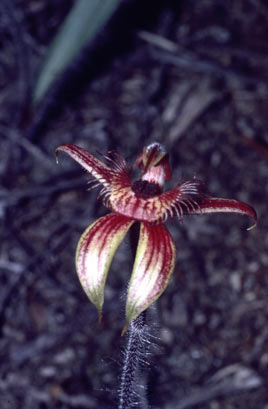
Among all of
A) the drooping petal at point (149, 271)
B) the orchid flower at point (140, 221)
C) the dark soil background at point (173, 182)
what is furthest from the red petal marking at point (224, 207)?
the dark soil background at point (173, 182)

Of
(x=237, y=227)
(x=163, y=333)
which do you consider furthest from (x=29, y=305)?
(x=237, y=227)

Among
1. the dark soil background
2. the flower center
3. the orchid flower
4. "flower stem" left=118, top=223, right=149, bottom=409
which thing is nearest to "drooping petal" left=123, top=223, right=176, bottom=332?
the orchid flower

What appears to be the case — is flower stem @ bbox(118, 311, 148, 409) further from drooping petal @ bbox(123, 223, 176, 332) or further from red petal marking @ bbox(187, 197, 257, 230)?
red petal marking @ bbox(187, 197, 257, 230)

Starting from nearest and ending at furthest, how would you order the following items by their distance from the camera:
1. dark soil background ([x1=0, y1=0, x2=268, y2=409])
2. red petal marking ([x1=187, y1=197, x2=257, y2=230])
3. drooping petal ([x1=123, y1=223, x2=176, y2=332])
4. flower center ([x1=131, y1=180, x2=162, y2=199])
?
drooping petal ([x1=123, y1=223, x2=176, y2=332]) → red petal marking ([x1=187, y1=197, x2=257, y2=230]) → flower center ([x1=131, y1=180, x2=162, y2=199]) → dark soil background ([x1=0, y1=0, x2=268, y2=409])

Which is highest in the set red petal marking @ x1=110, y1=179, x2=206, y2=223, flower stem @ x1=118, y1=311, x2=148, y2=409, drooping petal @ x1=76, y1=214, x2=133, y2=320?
red petal marking @ x1=110, y1=179, x2=206, y2=223

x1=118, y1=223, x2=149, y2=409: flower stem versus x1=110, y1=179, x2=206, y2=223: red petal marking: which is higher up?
x1=110, y1=179, x2=206, y2=223: red petal marking

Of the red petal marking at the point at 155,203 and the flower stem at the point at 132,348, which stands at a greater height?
the red petal marking at the point at 155,203

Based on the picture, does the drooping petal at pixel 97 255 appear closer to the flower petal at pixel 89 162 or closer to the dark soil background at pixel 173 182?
the flower petal at pixel 89 162
